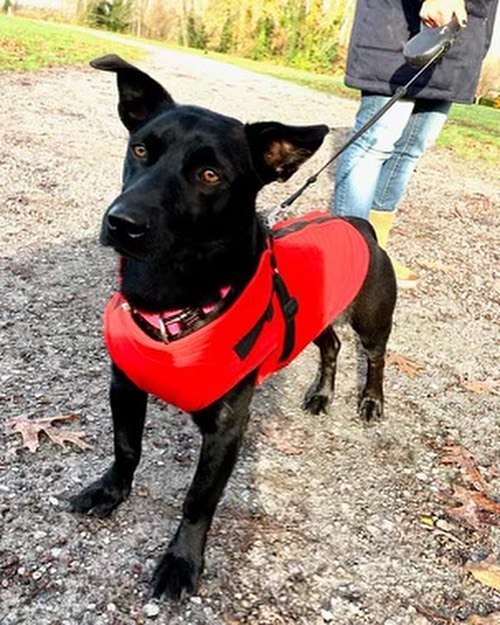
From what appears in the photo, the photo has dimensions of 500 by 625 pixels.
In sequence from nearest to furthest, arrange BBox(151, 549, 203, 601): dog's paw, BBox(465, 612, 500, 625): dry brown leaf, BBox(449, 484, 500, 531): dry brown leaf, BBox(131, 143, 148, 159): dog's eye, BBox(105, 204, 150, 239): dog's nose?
BBox(105, 204, 150, 239): dog's nose → BBox(131, 143, 148, 159): dog's eye → BBox(151, 549, 203, 601): dog's paw → BBox(465, 612, 500, 625): dry brown leaf → BBox(449, 484, 500, 531): dry brown leaf

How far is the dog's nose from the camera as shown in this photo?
201cm

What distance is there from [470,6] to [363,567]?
313 centimetres

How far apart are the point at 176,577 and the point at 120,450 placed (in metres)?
0.53

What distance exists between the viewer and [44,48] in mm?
14492

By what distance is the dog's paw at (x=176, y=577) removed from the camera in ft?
7.84

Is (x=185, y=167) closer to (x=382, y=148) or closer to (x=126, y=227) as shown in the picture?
(x=126, y=227)

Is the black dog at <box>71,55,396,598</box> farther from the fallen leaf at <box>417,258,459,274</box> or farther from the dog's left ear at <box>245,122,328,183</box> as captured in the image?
the fallen leaf at <box>417,258,459,274</box>

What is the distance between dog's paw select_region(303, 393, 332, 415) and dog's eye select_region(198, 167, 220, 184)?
5.60 ft

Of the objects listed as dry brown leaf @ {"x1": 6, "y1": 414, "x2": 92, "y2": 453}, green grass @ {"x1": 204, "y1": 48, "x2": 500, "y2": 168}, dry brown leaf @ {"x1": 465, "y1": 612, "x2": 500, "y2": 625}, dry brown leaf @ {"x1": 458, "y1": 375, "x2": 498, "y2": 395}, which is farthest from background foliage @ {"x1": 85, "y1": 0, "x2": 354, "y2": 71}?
dry brown leaf @ {"x1": 465, "y1": 612, "x2": 500, "y2": 625}

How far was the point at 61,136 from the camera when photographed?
A: 8391 mm

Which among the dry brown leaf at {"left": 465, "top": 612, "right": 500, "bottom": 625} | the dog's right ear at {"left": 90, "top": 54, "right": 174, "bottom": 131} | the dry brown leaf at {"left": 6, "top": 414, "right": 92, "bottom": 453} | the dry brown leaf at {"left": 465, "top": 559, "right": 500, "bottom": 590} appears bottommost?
the dry brown leaf at {"left": 465, "top": 559, "right": 500, "bottom": 590}

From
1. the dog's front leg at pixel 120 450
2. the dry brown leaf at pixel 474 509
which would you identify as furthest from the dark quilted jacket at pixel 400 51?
the dog's front leg at pixel 120 450

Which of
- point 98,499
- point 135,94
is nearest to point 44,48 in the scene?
point 135,94

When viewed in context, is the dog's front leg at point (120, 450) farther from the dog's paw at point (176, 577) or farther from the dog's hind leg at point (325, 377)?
the dog's hind leg at point (325, 377)
